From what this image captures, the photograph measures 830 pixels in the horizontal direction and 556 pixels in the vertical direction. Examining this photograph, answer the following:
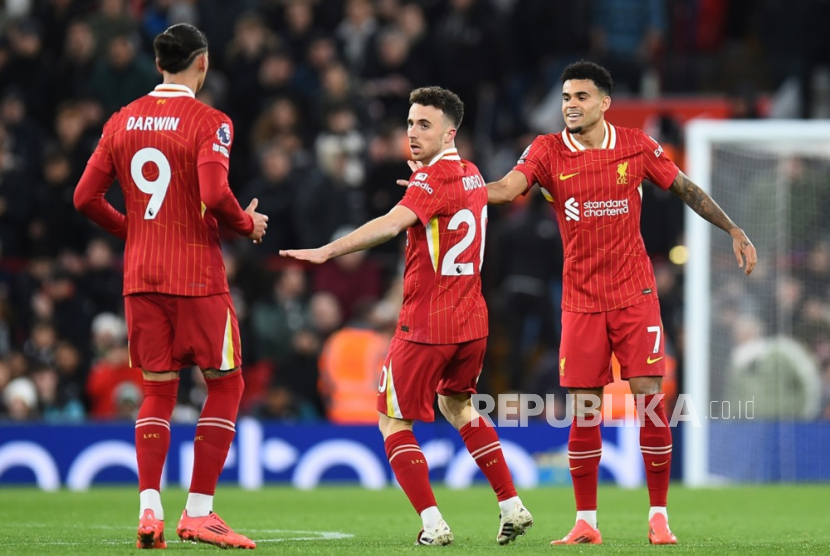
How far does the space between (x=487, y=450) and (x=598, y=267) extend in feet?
3.68

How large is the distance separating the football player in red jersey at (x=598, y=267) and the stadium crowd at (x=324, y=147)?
18.0 ft

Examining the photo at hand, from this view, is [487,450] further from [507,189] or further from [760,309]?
[760,309]

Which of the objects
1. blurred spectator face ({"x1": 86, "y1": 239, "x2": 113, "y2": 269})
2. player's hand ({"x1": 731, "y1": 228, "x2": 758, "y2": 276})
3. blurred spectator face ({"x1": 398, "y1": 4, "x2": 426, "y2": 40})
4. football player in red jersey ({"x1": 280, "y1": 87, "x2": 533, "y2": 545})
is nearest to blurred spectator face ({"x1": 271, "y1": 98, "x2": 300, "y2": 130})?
blurred spectator face ({"x1": 398, "y1": 4, "x2": 426, "y2": 40})

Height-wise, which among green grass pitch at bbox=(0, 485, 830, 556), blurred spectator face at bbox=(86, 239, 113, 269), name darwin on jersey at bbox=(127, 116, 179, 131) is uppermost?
blurred spectator face at bbox=(86, 239, 113, 269)

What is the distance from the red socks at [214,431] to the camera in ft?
22.4

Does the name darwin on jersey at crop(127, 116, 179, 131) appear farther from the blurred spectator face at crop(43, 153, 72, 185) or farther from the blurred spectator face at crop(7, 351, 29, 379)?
the blurred spectator face at crop(43, 153, 72, 185)

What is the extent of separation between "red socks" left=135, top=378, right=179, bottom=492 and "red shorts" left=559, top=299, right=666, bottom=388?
6.77ft

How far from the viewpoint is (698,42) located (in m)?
18.5

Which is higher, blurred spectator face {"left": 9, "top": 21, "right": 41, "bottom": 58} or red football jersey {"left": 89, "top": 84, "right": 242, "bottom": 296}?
blurred spectator face {"left": 9, "top": 21, "right": 41, "bottom": 58}

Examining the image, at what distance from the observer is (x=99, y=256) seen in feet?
46.7

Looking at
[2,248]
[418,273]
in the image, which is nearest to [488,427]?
[418,273]

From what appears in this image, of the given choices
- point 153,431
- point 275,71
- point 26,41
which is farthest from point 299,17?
point 153,431

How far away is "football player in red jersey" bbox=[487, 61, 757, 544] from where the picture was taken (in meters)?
7.44

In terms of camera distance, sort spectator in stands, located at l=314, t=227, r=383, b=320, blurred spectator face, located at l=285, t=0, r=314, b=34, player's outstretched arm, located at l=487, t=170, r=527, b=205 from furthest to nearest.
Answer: blurred spectator face, located at l=285, t=0, r=314, b=34 < spectator in stands, located at l=314, t=227, r=383, b=320 < player's outstretched arm, located at l=487, t=170, r=527, b=205
